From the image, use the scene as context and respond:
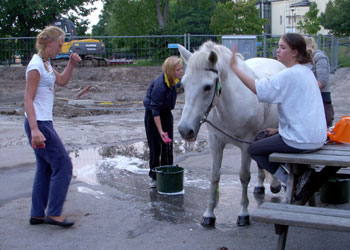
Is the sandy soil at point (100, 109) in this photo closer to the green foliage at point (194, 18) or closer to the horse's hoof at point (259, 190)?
the horse's hoof at point (259, 190)

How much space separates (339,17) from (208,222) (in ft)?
→ 147

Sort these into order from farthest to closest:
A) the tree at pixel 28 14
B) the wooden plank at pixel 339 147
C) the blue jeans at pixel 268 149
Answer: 1. the tree at pixel 28 14
2. the wooden plank at pixel 339 147
3. the blue jeans at pixel 268 149

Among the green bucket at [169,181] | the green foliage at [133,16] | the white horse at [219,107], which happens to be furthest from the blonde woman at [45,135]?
the green foliage at [133,16]

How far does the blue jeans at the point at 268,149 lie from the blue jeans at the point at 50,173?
1.82 metres

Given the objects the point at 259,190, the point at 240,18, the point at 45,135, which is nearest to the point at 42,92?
the point at 45,135

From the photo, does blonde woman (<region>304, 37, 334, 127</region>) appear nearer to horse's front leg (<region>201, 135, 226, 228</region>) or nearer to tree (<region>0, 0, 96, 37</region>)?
horse's front leg (<region>201, 135, 226, 228</region>)

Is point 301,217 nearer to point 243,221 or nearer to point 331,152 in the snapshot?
point 331,152

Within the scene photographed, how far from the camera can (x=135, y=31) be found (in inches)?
1932

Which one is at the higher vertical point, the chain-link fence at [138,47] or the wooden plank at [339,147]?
the chain-link fence at [138,47]

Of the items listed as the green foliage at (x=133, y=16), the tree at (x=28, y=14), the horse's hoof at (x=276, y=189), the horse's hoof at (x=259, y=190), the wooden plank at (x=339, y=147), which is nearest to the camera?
the wooden plank at (x=339, y=147)

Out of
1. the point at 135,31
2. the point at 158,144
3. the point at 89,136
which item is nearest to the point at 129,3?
the point at 135,31

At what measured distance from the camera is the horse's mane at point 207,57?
3814 mm

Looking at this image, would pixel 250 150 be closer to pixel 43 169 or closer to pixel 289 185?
pixel 289 185

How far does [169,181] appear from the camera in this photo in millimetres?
5430
